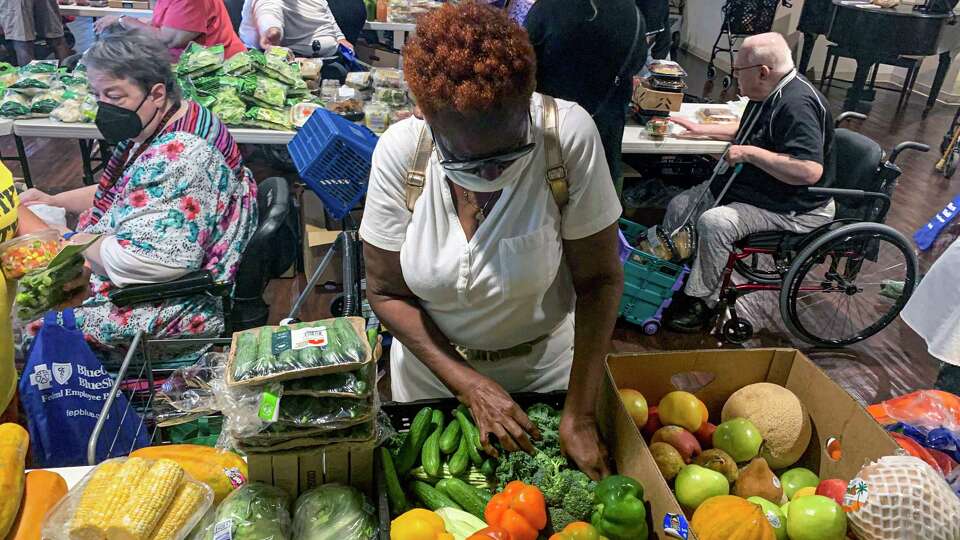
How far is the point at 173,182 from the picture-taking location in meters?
2.32

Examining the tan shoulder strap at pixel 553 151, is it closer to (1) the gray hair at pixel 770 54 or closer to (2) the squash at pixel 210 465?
(2) the squash at pixel 210 465

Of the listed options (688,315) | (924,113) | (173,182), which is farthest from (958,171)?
(173,182)

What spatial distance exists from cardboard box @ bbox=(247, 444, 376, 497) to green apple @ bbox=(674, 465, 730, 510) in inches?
25.0

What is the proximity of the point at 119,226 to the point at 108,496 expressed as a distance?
1.42m

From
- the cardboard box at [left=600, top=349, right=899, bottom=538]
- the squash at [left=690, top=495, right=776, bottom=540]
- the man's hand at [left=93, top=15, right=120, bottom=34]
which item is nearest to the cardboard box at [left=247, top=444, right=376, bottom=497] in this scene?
the cardboard box at [left=600, top=349, right=899, bottom=538]

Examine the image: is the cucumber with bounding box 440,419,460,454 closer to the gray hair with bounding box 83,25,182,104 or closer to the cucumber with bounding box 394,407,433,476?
the cucumber with bounding box 394,407,433,476

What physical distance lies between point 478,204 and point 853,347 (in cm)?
335

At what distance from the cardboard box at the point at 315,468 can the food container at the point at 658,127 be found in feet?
10.4

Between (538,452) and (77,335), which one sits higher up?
(538,452)

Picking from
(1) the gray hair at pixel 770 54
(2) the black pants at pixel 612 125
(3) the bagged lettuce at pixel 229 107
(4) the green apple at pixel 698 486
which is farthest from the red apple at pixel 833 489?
(3) the bagged lettuce at pixel 229 107

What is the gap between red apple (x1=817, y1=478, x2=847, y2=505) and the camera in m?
1.39

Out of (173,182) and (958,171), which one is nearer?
(173,182)

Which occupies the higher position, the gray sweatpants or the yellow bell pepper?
the yellow bell pepper

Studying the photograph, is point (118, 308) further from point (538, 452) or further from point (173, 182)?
point (538, 452)
